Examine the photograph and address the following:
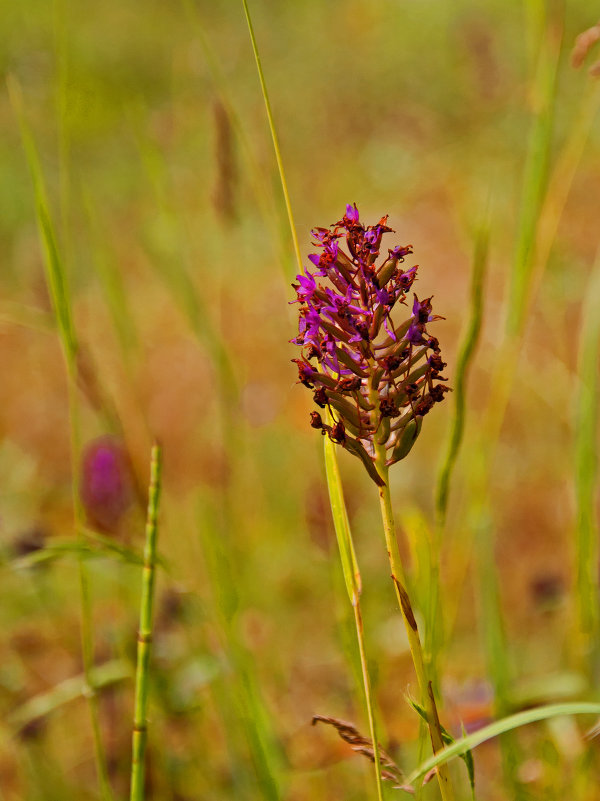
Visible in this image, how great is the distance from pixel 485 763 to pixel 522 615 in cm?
68

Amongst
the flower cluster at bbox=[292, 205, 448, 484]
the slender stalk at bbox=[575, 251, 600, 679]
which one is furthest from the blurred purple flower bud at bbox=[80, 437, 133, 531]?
the flower cluster at bbox=[292, 205, 448, 484]

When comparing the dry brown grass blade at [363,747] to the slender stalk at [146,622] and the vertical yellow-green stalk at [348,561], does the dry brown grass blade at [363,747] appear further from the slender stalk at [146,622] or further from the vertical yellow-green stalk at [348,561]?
the slender stalk at [146,622]

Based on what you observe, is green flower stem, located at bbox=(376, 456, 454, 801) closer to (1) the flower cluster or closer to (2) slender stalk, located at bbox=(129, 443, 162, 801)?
(1) the flower cluster

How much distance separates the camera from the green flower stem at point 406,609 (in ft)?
1.63

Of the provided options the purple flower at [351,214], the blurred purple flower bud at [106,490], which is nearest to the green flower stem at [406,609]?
the purple flower at [351,214]

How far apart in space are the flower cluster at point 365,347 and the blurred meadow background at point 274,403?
90mm

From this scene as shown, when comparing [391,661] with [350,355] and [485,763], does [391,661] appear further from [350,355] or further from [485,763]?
[350,355]

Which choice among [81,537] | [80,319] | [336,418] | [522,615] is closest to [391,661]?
[522,615]

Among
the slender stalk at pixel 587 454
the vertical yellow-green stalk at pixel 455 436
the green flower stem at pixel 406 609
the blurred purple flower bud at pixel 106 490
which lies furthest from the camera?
the blurred purple flower bud at pixel 106 490

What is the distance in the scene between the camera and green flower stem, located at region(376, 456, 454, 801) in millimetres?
498

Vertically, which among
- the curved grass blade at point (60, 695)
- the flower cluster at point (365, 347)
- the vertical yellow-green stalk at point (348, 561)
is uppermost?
the flower cluster at point (365, 347)

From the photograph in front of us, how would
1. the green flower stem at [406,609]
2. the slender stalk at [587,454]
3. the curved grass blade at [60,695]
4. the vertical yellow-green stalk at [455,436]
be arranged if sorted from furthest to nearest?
the curved grass blade at [60,695]
the slender stalk at [587,454]
the vertical yellow-green stalk at [455,436]
the green flower stem at [406,609]

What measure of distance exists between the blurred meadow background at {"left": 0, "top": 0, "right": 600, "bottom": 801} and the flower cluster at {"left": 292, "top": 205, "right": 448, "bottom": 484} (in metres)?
0.09

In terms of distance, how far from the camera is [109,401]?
41.3 inches
